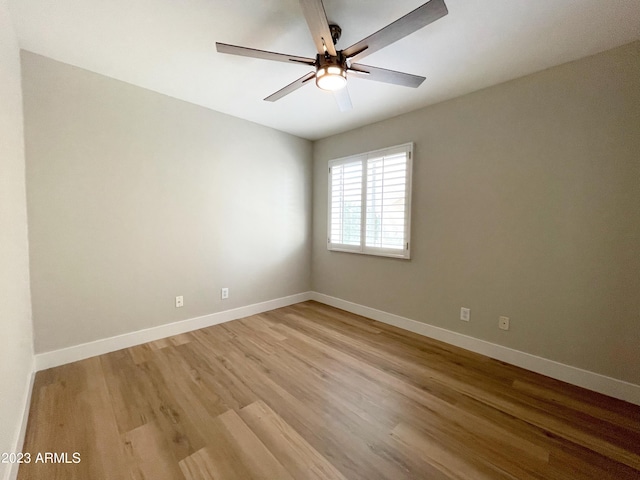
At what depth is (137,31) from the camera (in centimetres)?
169

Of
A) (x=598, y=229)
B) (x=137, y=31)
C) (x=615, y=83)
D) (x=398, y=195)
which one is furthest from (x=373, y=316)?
(x=137, y=31)

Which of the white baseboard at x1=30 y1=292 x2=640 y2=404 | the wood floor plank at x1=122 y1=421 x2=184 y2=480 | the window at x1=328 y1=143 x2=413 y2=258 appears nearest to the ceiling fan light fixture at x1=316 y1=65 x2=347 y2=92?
the window at x1=328 y1=143 x2=413 y2=258

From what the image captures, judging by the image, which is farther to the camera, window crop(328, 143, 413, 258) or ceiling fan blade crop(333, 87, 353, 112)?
window crop(328, 143, 413, 258)

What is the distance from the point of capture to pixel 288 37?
5.64 ft

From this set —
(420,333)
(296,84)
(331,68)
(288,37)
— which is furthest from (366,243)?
(288,37)

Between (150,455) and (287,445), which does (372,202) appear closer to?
(287,445)

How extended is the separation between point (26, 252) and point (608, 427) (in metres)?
4.08

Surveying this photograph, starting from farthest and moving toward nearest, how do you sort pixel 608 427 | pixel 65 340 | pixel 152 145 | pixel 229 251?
pixel 229 251, pixel 152 145, pixel 65 340, pixel 608 427

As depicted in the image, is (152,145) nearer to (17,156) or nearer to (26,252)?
(17,156)

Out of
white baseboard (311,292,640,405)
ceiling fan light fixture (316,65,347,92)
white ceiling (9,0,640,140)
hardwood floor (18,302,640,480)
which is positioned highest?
white ceiling (9,0,640,140)

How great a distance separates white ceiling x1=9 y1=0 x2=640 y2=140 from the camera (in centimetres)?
147

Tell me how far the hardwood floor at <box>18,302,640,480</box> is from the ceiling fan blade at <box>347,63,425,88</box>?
2.22 m

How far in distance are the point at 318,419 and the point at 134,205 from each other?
96.3 inches

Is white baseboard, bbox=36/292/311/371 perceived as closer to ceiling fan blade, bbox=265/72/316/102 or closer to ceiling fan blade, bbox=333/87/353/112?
ceiling fan blade, bbox=265/72/316/102
